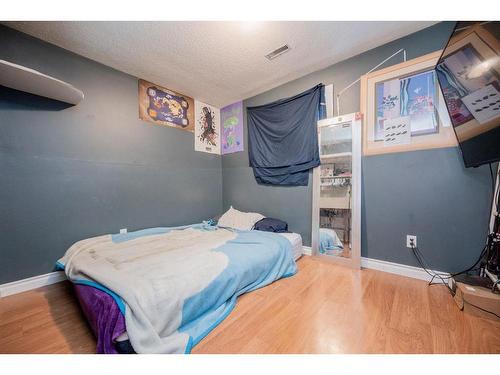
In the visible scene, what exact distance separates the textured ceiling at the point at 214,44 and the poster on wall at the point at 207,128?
2.07 ft

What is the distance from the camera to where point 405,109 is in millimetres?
1875

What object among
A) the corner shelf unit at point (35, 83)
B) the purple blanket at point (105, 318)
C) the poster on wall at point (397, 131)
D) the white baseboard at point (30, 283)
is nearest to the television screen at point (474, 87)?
the poster on wall at point (397, 131)

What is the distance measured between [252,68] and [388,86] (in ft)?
4.90

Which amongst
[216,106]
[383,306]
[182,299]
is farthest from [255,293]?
[216,106]

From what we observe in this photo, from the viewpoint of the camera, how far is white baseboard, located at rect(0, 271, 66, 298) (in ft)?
5.41

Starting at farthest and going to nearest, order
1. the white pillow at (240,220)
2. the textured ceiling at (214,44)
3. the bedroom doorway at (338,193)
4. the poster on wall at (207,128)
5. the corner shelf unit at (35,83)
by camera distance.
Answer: the poster on wall at (207,128) < the white pillow at (240,220) < the bedroom doorway at (338,193) < the textured ceiling at (214,44) < the corner shelf unit at (35,83)

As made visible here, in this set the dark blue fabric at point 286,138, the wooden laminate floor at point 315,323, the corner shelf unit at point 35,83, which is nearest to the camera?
the wooden laminate floor at point 315,323

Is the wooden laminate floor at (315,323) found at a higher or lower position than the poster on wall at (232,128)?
lower

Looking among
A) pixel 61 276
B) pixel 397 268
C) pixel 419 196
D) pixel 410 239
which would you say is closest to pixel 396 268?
pixel 397 268

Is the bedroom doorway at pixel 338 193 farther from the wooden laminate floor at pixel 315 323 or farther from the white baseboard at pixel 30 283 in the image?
the white baseboard at pixel 30 283

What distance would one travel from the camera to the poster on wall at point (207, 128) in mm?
3141

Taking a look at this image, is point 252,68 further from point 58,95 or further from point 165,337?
point 165,337

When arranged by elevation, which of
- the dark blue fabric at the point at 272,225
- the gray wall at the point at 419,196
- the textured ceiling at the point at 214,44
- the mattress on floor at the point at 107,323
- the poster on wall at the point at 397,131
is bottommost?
the mattress on floor at the point at 107,323

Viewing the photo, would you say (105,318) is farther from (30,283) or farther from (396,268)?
(396,268)
